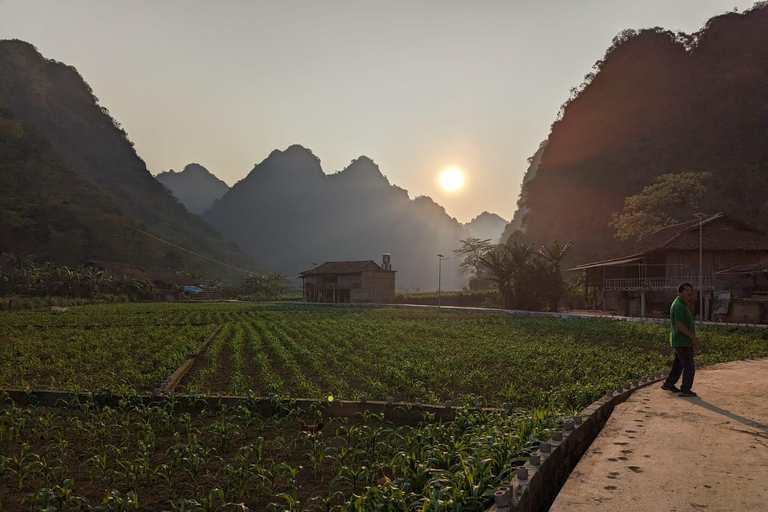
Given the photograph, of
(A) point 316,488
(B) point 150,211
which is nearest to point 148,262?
(B) point 150,211

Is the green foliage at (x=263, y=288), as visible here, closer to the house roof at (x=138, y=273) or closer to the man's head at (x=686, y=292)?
the house roof at (x=138, y=273)

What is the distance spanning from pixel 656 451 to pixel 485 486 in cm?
211


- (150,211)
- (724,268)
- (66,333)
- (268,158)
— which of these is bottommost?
(66,333)

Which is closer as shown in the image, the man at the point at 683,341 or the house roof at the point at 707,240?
the man at the point at 683,341

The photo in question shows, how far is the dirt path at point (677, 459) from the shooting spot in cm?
377

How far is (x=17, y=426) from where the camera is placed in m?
6.89

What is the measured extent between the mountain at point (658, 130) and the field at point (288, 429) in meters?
52.8

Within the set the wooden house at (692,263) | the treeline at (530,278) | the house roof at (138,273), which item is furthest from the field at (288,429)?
the house roof at (138,273)

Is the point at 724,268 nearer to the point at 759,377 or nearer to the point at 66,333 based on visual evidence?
the point at 759,377

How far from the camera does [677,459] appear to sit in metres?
4.70

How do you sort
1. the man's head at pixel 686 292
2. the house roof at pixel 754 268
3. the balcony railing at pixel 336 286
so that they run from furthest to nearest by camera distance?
the balcony railing at pixel 336 286, the house roof at pixel 754 268, the man's head at pixel 686 292

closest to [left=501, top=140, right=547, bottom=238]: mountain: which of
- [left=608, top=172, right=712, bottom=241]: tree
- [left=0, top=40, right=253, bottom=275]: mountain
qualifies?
[left=608, top=172, right=712, bottom=241]: tree

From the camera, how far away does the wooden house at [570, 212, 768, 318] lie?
30.6 metres

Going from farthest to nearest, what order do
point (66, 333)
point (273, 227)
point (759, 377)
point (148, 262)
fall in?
point (273, 227)
point (148, 262)
point (66, 333)
point (759, 377)
